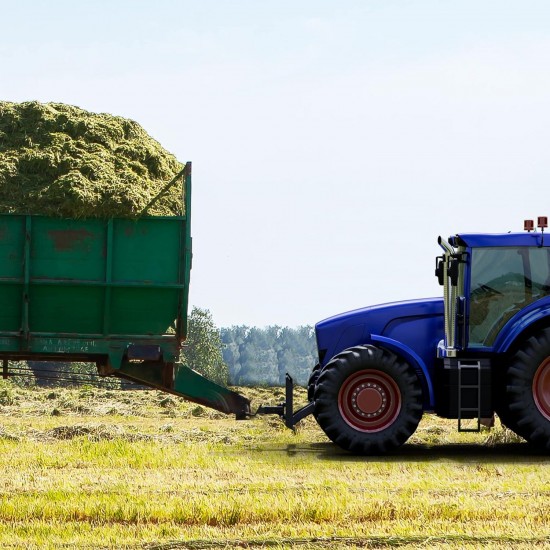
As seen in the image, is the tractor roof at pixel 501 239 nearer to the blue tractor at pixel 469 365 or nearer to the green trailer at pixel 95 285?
the blue tractor at pixel 469 365

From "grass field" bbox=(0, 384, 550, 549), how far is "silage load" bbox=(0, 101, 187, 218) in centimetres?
302

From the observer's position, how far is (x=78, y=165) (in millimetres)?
14242

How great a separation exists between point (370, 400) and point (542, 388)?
6.66 ft

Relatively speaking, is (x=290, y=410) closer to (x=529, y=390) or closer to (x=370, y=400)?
(x=370, y=400)

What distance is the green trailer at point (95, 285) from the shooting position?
13703 mm

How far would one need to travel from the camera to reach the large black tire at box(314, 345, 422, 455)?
12.4m

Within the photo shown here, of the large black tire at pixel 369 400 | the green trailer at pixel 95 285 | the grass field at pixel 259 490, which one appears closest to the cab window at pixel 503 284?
the large black tire at pixel 369 400

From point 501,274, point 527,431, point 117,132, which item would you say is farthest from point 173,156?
point 527,431

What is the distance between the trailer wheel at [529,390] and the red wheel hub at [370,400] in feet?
4.45

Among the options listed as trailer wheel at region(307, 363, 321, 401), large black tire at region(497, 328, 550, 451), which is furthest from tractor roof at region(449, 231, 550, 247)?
trailer wheel at region(307, 363, 321, 401)

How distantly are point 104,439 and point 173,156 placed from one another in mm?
4498

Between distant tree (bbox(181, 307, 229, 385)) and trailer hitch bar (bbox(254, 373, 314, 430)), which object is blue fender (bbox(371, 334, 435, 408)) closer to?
trailer hitch bar (bbox(254, 373, 314, 430))

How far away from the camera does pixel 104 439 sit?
43.5 ft

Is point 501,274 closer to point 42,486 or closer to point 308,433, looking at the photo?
point 308,433
